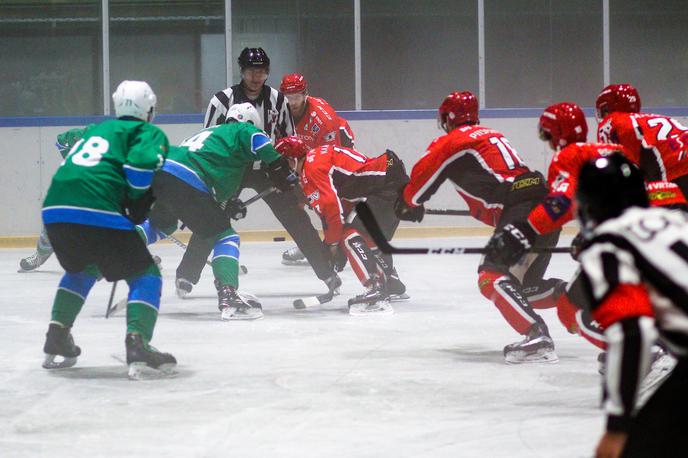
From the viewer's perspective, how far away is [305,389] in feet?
12.2

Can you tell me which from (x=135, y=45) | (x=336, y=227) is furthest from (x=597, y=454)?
(x=135, y=45)

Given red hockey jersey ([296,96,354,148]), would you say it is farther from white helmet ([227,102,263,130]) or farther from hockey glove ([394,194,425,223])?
hockey glove ([394,194,425,223])

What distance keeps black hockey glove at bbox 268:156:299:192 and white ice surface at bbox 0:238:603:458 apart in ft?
1.94

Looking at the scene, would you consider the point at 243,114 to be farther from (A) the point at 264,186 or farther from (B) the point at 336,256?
(B) the point at 336,256

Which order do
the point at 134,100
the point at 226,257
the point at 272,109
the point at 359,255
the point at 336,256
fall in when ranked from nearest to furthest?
the point at 134,100 < the point at 226,257 < the point at 359,255 < the point at 336,256 < the point at 272,109

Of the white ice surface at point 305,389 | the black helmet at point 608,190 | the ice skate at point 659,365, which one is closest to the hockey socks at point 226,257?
the white ice surface at point 305,389

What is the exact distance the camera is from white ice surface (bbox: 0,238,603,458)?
3.00 m

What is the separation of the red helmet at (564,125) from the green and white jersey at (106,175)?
1.25 meters

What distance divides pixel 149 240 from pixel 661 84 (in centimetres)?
543

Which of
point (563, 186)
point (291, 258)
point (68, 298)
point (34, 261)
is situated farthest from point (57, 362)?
point (291, 258)

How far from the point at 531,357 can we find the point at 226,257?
5.32ft

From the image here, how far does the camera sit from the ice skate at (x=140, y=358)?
383cm

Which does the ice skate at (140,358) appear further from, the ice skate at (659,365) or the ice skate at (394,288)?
the ice skate at (394,288)

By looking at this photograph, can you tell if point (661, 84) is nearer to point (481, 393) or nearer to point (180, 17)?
point (180, 17)
